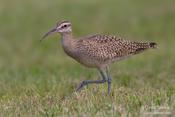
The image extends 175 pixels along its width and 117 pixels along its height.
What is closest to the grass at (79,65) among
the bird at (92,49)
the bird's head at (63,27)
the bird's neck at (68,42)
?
the bird at (92,49)

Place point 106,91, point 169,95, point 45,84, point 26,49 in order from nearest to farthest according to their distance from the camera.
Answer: point 169,95 < point 106,91 < point 45,84 < point 26,49

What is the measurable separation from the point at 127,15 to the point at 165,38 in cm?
202

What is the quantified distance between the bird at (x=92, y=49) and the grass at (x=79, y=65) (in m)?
0.31

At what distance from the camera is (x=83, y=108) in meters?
8.11

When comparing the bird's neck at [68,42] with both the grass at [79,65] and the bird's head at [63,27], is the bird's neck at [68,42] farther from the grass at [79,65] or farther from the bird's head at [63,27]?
the grass at [79,65]

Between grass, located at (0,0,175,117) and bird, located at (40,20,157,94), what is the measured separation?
31 cm

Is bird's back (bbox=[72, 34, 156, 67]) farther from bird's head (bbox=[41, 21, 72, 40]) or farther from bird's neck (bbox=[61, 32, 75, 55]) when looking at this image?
bird's head (bbox=[41, 21, 72, 40])

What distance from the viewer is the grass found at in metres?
8.39

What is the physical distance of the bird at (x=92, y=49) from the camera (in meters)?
9.84

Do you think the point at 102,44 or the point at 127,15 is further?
the point at 127,15

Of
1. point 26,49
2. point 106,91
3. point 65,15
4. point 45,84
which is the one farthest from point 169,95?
point 65,15

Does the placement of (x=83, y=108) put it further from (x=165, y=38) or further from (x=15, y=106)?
(x=165, y=38)

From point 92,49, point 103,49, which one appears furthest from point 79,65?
point 92,49

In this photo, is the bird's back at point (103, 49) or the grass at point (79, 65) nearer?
the grass at point (79, 65)
